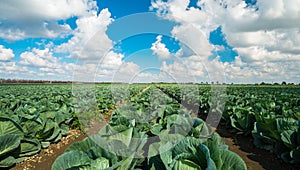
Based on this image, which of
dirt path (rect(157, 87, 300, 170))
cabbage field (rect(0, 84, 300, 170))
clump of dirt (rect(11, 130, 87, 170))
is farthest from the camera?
dirt path (rect(157, 87, 300, 170))

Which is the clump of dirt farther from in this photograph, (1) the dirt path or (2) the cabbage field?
(1) the dirt path

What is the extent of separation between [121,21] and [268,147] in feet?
15.7

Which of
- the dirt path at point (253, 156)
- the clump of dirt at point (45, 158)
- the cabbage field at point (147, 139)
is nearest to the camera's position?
the cabbage field at point (147, 139)

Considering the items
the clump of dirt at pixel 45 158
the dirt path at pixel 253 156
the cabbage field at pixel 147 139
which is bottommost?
the clump of dirt at pixel 45 158

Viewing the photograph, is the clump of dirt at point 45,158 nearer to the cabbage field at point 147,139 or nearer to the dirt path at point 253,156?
the cabbage field at point 147,139

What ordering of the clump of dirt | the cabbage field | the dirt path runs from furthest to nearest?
the dirt path
the clump of dirt
the cabbage field

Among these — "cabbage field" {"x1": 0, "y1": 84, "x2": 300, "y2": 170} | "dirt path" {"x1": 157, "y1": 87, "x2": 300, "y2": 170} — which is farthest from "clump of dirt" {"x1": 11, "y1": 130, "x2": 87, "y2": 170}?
"dirt path" {"x1": 157, "y1": 87, "x2": 300, "y2": 170}

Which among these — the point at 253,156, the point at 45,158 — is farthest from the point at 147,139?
the point at 253,156

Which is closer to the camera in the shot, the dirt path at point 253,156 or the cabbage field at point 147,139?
the cabbage field at point 147,139

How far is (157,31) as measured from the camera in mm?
4754

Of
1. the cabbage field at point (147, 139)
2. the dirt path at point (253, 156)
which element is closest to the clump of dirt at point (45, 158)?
the cabbage field at point (147, 139)

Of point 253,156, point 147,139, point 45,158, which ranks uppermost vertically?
point 147,139

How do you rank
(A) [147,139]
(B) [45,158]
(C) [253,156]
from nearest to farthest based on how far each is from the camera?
(A) [147,139] → (B) [45,158] → (C) [253,156]

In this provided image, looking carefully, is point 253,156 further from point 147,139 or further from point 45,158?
point 45,158
